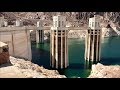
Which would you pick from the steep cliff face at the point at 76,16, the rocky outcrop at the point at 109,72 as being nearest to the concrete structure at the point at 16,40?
the rocky outcrop at the point at 109,72

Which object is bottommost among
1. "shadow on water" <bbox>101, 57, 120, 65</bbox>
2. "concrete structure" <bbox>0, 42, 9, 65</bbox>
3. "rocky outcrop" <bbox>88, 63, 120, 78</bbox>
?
"shadow on water" <bbox>101, 57, 120, 65</bbox>

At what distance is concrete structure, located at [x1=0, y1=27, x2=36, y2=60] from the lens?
17.5m

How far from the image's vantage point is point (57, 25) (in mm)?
24109

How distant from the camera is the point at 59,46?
2328 centimetres

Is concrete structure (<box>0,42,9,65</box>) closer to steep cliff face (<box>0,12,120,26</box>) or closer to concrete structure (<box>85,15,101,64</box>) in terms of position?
concrete structure (<box>85,15,101,64</box>)

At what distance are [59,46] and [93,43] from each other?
4488mm

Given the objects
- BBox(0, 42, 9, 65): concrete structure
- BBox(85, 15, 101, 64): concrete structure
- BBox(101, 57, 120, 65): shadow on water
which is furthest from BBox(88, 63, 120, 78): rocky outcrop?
BBox(85, 15, 101, 64): concrete structure

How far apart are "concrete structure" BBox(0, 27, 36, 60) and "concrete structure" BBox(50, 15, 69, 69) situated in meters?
3.52

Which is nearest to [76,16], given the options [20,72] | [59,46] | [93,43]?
[93,43]

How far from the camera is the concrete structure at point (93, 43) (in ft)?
82.7
